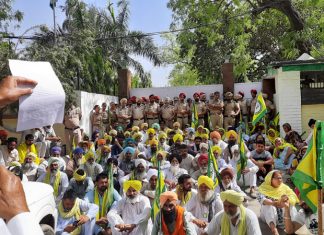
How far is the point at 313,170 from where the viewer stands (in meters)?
5.14

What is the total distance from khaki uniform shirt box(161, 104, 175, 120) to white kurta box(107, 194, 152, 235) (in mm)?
8409

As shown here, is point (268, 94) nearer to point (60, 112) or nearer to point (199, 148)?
point (199, 148)

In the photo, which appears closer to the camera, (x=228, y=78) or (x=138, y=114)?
(x=138, y=114)

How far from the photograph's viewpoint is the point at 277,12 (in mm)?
21531

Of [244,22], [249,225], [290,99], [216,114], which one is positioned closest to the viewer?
[249,225]

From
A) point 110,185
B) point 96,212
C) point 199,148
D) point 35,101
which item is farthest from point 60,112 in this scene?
point 199,148

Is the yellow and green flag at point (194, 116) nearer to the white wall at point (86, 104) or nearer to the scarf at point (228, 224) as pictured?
the white wall at point (86, 104)

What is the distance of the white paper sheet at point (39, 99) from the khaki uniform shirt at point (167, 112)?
1281cm

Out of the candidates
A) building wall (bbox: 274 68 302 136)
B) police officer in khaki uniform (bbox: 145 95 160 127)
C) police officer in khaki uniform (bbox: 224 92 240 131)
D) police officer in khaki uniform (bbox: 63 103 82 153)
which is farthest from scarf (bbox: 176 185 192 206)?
police officer in khaki uniform (bbox: 145 95 160 127)

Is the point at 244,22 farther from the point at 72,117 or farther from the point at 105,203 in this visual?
the point at 105,203

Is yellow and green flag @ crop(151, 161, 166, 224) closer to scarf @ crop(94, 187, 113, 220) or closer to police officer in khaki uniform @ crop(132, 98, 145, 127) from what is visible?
scarf @ crop(94, 187, 113, 220)

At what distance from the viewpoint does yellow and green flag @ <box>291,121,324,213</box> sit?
5066 millimetres

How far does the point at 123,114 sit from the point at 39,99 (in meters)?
13.0

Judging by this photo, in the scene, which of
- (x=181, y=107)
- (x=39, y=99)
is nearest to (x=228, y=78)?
(x=181, y=107)
